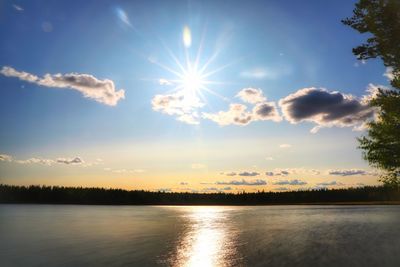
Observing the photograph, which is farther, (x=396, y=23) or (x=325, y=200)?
(x=325, y=200)

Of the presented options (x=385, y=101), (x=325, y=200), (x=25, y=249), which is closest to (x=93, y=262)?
(x=25, y=249)

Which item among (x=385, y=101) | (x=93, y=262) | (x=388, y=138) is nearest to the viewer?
(x=93, y=262)

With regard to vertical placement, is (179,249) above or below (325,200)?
below

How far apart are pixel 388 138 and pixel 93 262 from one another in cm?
3059

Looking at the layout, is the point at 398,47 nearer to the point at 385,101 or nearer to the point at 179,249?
the point at 385,101

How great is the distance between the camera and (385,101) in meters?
32.9

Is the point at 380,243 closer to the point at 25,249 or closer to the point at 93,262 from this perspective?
the point at 93,262

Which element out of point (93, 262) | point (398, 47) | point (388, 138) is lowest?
point (93, 262)

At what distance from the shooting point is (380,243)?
26516mm

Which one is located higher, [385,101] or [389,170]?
[385,101]

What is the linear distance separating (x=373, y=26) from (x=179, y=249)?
21823 mm

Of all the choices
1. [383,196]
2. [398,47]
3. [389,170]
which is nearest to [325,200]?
[383,196]

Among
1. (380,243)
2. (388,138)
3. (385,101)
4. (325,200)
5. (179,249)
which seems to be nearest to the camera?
(179,249)

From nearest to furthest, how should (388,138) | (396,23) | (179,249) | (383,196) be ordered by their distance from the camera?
1. (179,249)
2. (396,23)
3. (388,138)
4. (383,196)
